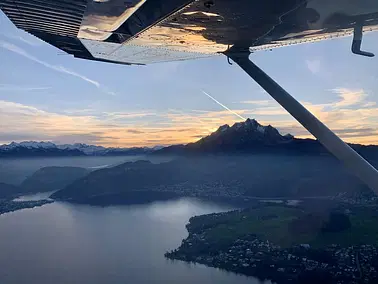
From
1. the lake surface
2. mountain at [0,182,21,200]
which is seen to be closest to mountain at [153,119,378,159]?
the lake surface

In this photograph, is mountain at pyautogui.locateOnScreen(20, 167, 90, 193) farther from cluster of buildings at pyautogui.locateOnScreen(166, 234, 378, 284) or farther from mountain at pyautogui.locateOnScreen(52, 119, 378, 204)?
cluster of buildings at pyautogui.locateOnScreen(166, 234, 378, 284)

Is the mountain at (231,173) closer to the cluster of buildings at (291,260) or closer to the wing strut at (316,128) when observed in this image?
the cluster of buildings at (291,260)

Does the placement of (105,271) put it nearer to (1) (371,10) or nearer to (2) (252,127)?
(2) (252,127)

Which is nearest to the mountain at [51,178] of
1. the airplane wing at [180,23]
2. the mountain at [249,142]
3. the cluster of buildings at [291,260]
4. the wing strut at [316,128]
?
the mountain at [249,142]

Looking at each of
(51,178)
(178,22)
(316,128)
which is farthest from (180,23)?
(51,178)

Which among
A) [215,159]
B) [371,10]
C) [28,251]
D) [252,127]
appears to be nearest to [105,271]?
[28,251]
